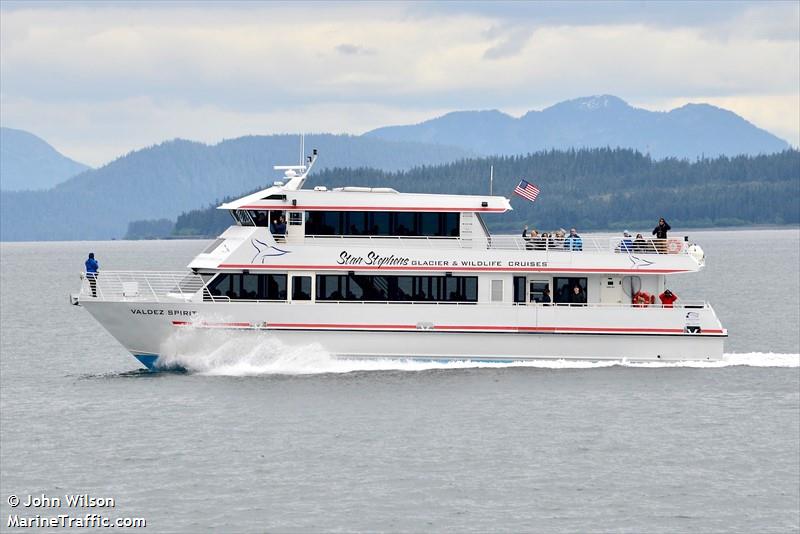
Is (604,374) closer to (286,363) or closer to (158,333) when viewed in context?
(286,363)

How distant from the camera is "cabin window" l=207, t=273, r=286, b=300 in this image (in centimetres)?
3488

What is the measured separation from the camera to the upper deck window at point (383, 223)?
35.8 meters

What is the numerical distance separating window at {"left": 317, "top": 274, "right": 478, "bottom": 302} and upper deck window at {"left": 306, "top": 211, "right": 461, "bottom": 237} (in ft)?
4.49

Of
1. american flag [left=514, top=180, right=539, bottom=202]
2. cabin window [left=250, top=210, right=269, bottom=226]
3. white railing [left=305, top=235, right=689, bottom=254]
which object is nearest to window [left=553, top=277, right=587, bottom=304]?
white railing [left=305, top=235, right=689, bottom=254]

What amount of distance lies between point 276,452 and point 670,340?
14.0 metres

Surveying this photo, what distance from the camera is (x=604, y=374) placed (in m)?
35.0

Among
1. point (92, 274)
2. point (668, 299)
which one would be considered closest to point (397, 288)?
point (668, 299)

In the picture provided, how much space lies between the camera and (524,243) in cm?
3634

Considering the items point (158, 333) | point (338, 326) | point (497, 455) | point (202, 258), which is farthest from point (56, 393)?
point (497, 455)

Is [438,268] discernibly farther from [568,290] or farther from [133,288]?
[133,288]

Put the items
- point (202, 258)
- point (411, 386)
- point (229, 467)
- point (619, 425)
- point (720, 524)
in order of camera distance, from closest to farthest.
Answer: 1. point (720, 524)
2. point (229, 467)
3. point (619, 425)
4. point (411, 386)
5. point (202, 258)

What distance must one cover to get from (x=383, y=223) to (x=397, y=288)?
1.96m

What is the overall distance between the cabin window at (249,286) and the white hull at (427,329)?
0.54 meters

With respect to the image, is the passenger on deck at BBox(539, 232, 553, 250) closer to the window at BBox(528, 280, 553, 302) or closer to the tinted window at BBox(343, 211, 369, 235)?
the window at BBox(528, 280, 553, 302)
